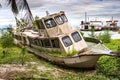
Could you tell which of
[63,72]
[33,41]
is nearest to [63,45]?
[63,72]

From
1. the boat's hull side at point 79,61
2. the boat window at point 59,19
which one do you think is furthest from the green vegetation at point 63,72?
the boat window at point 59,19

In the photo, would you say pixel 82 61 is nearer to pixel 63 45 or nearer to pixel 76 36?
pixel 63 45

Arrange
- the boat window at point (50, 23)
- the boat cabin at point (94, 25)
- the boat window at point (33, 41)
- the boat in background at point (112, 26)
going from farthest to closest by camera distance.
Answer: the boat cabin at point (94, 25), the boat in background at point (112, 26), the boat window at point (33, 41), the boat window at point (50, 23)

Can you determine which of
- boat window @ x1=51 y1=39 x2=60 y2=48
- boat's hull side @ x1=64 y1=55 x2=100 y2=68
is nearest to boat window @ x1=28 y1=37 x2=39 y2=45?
boat window @ x1=51 y1=39 x2=60 y2=48

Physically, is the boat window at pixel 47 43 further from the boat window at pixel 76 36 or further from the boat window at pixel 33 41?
the boat window at pixel 33 41

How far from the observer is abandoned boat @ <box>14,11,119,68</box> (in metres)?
21.4

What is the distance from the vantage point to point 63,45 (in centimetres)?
2323

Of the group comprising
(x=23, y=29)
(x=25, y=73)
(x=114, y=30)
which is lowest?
(x=114, y=30)

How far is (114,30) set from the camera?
6650 cm

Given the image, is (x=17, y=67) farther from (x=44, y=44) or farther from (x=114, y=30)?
(x=114, y=30)

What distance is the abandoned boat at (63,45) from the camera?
21.4 metres

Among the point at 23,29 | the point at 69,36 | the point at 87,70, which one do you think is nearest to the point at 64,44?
the point at 69,36

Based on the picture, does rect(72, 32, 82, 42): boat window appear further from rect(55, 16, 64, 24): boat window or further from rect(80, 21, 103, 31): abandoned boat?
rect(80, 21, 103, 31): abandoned boat

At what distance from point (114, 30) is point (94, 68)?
150 ft
